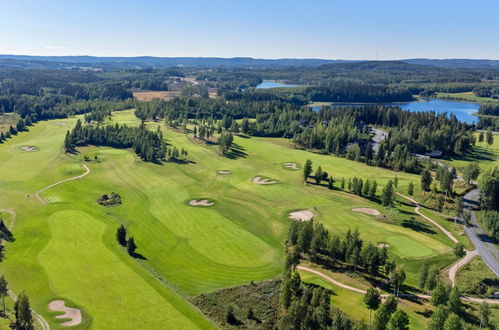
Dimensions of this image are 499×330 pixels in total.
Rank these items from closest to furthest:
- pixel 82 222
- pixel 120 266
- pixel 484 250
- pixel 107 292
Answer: pixel 107 292, pixel 120 266, pixel 484 250, pixel 82 222

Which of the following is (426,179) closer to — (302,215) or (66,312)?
(302,215)

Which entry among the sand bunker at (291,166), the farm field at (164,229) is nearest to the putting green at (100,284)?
the farm field at (164,229)

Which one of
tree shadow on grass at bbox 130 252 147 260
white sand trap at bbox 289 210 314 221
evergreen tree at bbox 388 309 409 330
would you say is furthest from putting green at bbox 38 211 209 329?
white sand trap at bbox 289 210 314 221

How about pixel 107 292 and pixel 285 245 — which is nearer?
pixel 107 292

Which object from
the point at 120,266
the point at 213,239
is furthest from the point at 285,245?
the point at 120,266

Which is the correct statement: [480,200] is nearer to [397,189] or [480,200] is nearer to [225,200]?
[397,189]

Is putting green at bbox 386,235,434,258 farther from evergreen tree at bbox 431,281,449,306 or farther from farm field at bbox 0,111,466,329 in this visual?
evergreen tree at bbox 431,281,449,306

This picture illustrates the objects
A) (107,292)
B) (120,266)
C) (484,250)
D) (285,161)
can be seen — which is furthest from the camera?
(285,161)
